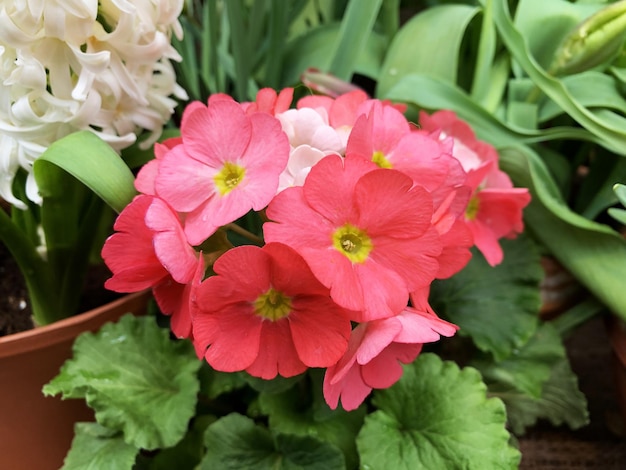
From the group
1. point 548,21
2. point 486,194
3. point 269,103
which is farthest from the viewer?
point 548,21

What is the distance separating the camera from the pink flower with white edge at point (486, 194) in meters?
0.60

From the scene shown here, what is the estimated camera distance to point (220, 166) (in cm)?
45

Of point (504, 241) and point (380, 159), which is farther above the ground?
point (380, 159)

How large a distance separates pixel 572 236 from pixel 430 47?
0.30m

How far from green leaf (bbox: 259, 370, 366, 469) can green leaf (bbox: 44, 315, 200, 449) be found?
8 centimetres

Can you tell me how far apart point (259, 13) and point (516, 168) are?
0.39 meters

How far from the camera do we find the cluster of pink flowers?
0.40 metres

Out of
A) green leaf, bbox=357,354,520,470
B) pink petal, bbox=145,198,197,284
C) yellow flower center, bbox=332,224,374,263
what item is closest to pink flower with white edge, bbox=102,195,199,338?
pink petal, bbox=145,198,197,284

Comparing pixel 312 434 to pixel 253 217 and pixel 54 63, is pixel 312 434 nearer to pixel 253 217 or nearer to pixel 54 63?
pixel 253 217

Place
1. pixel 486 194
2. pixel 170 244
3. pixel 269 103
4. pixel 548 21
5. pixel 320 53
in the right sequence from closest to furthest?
pixel 170 244
pixel 269 103
pixel 486 194
pixel 548 21
pixel 320 53

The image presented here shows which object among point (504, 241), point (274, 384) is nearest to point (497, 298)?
point (504, 241)

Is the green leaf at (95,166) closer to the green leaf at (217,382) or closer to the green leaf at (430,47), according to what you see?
the green leaf at (217,382)

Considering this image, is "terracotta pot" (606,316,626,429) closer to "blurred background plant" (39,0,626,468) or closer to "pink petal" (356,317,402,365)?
"blurred background plant" (39,0,626,468)

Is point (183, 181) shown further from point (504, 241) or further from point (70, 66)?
point (504, 241)
